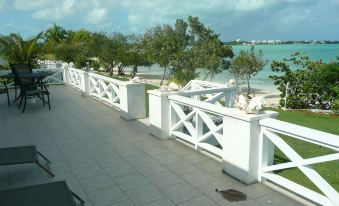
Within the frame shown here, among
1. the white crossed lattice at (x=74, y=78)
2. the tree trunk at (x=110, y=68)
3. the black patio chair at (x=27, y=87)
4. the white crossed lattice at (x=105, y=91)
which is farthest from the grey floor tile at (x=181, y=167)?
the tree trunk at (x=110, y=68)

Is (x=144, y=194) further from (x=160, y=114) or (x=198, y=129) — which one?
(x=160, y=114)

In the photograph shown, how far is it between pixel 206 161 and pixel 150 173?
101 cm

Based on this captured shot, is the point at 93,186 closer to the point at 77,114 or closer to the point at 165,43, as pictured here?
the point at 77,114

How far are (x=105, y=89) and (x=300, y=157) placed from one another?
730cm

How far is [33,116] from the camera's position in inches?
339

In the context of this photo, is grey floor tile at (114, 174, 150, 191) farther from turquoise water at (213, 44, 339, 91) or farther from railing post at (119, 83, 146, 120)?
turquoise water at (213, 44, 339, 91)

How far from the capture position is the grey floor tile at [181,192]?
3.88 metres

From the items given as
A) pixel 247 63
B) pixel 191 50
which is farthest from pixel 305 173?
pixel 191 50

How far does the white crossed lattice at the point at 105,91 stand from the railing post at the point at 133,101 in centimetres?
96

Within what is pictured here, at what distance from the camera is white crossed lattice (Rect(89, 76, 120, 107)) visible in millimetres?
9203

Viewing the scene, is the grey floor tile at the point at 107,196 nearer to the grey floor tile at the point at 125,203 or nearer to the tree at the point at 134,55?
the grey floor tile at the point at 125,203

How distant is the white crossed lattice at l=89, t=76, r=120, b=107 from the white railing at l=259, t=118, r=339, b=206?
5.54 m

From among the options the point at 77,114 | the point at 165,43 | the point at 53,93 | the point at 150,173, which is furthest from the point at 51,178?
the point at 165,43

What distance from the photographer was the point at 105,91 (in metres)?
9.92
